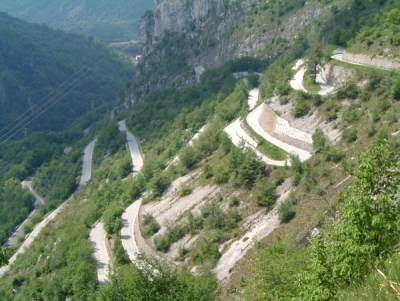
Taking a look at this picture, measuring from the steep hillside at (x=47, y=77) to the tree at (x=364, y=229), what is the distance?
104m

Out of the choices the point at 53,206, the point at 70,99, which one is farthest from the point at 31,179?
the point at 70,99

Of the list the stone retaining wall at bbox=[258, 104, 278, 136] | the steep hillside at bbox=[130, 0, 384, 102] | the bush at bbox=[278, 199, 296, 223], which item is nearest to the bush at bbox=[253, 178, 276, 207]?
the bush at bbox=[278, 199, 296, 223]

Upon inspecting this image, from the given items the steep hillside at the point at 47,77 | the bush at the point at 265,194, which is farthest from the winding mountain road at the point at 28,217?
the bush at the point at 265,194

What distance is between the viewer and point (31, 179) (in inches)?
3223

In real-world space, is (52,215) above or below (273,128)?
below

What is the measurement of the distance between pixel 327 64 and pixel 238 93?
654 inches

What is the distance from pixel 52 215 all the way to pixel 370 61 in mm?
45811

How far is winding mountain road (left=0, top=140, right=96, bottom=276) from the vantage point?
54250mm

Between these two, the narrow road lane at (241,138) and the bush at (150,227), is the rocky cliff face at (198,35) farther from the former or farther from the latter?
the bush at (150,227)

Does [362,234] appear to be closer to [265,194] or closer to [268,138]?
[265,194]

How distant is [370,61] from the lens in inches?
1534

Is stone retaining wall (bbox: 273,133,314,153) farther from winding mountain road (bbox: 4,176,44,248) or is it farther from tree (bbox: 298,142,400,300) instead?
winding mountain road (bbox: 4,176,44,248)

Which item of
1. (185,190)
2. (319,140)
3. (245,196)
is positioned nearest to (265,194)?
(245,196)

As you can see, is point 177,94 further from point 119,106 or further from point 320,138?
point 320,138
